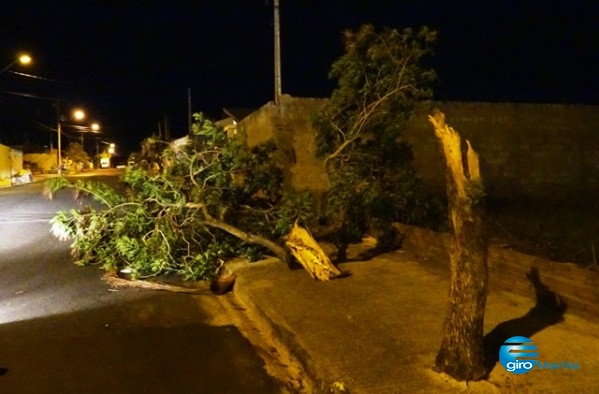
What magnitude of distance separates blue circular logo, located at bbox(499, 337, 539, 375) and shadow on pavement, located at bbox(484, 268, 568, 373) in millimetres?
89

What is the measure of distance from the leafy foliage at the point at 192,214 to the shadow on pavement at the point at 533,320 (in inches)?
172

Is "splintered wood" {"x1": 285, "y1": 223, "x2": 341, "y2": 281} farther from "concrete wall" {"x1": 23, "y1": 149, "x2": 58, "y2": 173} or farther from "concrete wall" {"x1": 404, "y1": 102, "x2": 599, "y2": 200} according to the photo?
"concrete wall" {"x1": 23, "y1": 149, "x2": 58, "y2": 173}

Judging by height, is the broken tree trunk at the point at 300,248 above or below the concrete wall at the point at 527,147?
below

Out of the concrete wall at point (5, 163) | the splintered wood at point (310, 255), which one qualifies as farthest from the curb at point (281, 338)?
the concrete wall at point (5, 163)

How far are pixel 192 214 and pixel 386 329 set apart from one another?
545 cm

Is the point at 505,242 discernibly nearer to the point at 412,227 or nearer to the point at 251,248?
the point at 412,227

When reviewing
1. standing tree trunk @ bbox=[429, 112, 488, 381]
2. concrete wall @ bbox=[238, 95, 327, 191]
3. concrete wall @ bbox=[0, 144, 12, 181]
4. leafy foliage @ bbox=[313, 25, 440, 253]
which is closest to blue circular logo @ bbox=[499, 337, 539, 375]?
standing tree trunk @ bbox=[429, 112, 488, 381]

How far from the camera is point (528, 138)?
14.4 metres

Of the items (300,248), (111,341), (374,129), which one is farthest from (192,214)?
(111,341)

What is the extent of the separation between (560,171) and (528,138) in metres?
1.27

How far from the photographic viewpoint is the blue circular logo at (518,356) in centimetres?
457

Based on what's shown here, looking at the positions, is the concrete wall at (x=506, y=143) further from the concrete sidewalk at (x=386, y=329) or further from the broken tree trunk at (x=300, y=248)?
the concrete sidewalk at (x=386, y=329)

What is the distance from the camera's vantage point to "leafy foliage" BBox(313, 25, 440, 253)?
9.58 meters

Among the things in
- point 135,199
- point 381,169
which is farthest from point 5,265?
point 381,169
